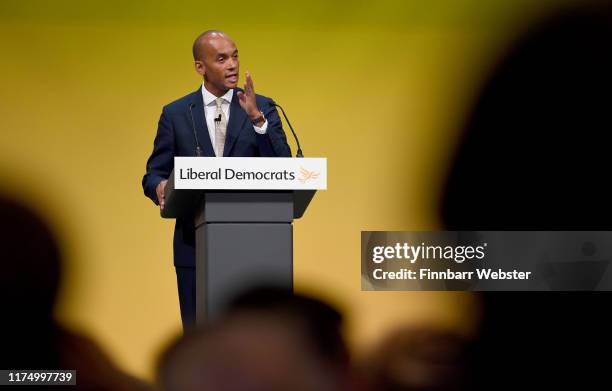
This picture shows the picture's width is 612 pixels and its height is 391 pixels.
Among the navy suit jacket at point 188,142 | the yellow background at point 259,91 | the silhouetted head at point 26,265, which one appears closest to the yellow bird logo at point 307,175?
the navy suit jacket at point 188,142

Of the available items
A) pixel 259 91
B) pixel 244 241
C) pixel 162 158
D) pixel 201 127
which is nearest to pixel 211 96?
pixel 201 127

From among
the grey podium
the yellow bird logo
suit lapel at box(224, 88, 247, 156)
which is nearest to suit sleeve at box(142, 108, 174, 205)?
suit lapel at box(224, 88, 247, 156)

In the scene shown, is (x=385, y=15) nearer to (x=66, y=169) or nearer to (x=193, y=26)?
(x=193, y=26)

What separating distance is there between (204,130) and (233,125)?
15cm

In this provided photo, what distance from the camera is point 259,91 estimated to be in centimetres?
543

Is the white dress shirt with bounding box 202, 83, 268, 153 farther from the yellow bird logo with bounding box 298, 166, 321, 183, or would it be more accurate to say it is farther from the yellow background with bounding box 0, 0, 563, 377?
the yellow bird logo with bounding box 298, 166, 321, 183

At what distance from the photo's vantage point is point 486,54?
5.61 m

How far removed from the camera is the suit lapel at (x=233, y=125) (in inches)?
182

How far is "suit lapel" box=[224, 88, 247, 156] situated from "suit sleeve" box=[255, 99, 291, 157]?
4.3 inches

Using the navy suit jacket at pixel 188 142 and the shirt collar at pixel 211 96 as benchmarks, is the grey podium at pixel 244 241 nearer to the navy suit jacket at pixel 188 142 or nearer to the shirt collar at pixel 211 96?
the navy suit jacket at pixel 188 142

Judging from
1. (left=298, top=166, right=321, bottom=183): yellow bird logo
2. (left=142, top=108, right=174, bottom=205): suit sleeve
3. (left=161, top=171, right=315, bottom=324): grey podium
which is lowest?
(left=161, top=171, right=315, bottom=324): grey podium

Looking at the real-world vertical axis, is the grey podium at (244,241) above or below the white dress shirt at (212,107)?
below

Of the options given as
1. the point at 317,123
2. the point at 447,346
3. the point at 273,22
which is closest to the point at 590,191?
the point at 447,346

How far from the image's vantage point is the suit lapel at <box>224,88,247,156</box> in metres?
4.62
